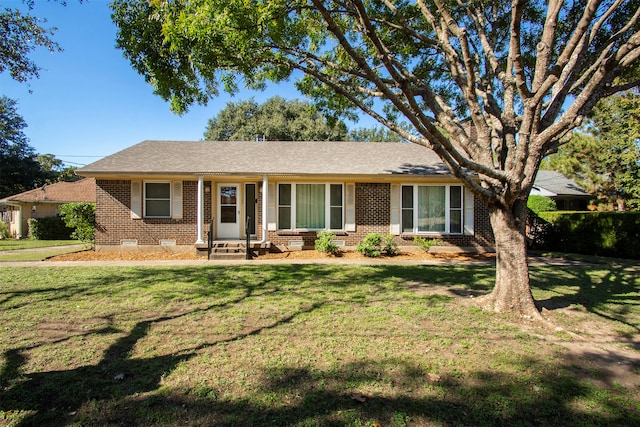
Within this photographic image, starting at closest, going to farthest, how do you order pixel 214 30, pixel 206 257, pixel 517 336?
pixel 517 336 < pixel 214 30 < pixel 206 257

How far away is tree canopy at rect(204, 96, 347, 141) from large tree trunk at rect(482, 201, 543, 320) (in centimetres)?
2679

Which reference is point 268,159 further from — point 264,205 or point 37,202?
point 37,202

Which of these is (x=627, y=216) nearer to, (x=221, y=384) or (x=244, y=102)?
(x=221, y=384)

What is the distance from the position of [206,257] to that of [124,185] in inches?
169

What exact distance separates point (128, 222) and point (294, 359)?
11.3 metres

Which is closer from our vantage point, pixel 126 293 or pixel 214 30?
pixel 214 30

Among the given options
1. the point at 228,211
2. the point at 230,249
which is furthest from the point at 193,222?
the point at 230,249

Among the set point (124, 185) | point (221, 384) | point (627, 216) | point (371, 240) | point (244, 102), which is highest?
point (244, 102)

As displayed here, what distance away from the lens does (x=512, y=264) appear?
5590 millimetres

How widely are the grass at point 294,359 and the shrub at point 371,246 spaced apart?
4905mm

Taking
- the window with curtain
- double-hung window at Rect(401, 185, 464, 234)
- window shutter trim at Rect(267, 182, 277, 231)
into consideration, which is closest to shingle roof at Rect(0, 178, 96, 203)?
window shutter trim at Rect(267, 182, 277, 231)

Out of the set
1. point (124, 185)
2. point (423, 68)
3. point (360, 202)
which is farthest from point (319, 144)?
point (124, 185)

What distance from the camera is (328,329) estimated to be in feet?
15.9

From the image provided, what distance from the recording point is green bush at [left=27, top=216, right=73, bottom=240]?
64.6 ft
